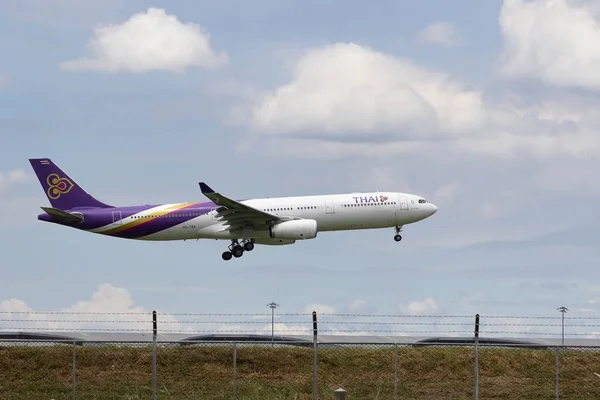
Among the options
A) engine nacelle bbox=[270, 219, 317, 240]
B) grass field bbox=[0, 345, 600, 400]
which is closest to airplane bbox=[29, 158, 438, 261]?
engine nacelle bbox=[270, 219, 317, 240]

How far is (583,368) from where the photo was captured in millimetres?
32812

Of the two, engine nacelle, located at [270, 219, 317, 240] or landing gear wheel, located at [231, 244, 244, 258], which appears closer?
engine nacelle, located at [270, 219, 317, 240]

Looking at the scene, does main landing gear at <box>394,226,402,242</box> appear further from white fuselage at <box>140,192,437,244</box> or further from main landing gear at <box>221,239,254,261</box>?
main landing gear at <box>221,239,254,261</box>

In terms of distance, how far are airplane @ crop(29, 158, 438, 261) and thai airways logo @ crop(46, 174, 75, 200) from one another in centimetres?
148

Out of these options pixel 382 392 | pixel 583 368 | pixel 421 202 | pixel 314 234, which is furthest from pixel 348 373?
pixel 421 202

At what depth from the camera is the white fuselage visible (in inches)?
2290

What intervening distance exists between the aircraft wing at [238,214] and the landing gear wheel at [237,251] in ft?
4.88

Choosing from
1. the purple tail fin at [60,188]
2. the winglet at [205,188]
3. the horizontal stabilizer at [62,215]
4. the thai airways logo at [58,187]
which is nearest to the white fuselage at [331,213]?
the winglet at [205,188]

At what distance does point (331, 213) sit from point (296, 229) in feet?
7.77

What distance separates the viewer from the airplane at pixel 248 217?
A: 58125 millimetres

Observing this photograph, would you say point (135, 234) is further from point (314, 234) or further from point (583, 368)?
point (583, 368)

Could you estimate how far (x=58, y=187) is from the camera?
63.7m

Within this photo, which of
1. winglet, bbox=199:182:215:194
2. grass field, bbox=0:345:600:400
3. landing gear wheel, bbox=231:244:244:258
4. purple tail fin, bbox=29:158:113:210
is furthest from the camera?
purple tail fin, bbox=29:158:113:210

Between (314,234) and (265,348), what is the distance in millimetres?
24213
